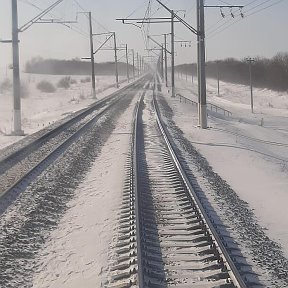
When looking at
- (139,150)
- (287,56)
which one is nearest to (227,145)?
(139,150)

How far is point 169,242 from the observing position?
6.60 m

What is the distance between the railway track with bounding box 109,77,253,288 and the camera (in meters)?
5.34

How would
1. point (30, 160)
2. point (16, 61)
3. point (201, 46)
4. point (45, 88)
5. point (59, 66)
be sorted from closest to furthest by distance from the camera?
point (30, 160) → point (201, 46) → point (16, 61) → point (45, 88) → point (59, 66)

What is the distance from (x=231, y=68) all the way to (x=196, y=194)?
3634 inches

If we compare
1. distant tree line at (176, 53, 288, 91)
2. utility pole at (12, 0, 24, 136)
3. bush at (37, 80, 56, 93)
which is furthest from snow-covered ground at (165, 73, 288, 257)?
bush at (37, 80, 56, 93)

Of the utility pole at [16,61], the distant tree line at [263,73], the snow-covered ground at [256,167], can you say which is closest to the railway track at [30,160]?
the utility pole at [16,61]

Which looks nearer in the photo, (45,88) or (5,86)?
(5,86)

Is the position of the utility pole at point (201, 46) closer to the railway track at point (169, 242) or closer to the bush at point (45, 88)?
the railway track at point (169, 242)

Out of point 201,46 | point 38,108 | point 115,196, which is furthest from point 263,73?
point 115,196

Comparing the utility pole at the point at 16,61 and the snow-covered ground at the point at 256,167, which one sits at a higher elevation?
the utility pole at the point at 16,61

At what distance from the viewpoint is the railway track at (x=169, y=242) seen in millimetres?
5340

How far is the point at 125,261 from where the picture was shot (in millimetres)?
5938

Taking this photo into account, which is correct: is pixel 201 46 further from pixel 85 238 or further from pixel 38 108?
pixel 38 108

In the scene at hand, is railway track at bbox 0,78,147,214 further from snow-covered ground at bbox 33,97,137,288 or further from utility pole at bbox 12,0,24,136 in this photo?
utility pole at bbox 12,0,24,136
